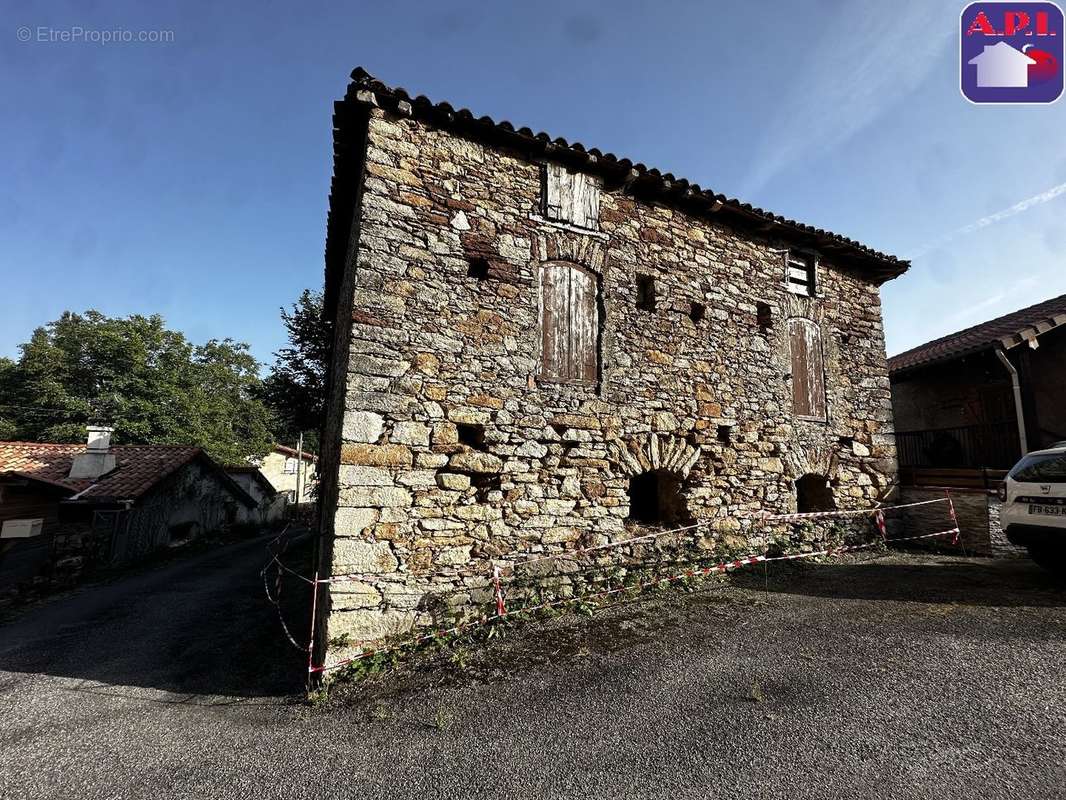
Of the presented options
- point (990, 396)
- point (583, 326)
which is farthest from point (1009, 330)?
point (583, 326)

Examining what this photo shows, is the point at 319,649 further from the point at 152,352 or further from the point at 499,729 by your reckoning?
the point at 152,352

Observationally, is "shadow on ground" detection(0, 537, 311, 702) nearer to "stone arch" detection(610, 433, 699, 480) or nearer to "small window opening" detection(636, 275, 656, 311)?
"stone arch" detection(610, 433, 699, 480)

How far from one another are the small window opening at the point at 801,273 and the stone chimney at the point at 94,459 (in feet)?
61.4

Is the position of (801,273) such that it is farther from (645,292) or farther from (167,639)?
(167,639)

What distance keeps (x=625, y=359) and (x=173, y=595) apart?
997 cm

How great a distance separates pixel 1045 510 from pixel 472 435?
664 centimetres

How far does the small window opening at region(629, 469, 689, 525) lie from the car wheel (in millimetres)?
4052

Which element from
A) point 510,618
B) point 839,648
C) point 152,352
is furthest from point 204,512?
point 839,648

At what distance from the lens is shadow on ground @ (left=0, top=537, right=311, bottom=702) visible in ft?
15.4

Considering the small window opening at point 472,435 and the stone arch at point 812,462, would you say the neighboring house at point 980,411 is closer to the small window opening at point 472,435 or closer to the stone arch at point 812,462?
the stone arch at point 812,462

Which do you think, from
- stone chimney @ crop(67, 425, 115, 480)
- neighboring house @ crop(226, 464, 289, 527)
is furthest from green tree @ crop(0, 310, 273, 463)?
stone chimney @ crop(67, 425, 115, 480)

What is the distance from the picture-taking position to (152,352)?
2602cm

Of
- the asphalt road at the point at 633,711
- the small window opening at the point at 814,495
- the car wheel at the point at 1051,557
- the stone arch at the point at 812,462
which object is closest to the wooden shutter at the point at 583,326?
the asphalt road at the point at 633,711

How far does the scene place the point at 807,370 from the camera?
762 centimetres
